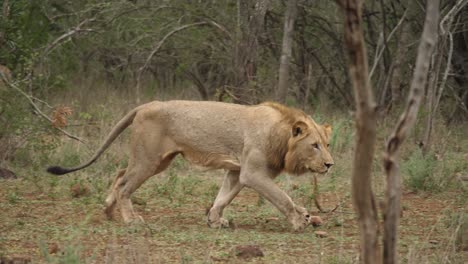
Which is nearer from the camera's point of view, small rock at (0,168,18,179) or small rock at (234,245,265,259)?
small rock at (234,245,265,259)

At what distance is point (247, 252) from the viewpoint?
580 centimetres

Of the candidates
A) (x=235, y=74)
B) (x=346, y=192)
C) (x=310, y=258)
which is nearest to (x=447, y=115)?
(x=235, y=74)

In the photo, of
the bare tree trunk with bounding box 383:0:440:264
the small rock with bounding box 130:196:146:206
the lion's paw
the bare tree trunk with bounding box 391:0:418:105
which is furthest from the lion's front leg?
the bare tree trunk with bounding box 391:0:418:105

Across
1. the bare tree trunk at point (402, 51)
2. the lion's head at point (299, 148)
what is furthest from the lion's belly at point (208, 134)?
the bare tree trunk at point (402, 51)

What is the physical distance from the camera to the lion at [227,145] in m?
7.20

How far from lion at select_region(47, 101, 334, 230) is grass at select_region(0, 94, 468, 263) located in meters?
0.30

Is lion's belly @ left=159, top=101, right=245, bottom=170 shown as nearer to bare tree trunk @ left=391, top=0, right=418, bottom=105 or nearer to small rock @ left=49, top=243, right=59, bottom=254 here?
small rock @ left=49, top=243, right=59, bottom=254

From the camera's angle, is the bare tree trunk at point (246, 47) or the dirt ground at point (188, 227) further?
the bare tree trunk at point (246, 47)

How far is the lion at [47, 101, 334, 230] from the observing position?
23.6 ft

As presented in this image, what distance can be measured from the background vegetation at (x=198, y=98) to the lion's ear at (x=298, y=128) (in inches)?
28.7

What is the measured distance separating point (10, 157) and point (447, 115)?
21.8 ft

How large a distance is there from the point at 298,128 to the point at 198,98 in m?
8.06

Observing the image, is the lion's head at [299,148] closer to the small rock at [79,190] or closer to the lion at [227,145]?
the lion at [227,145]

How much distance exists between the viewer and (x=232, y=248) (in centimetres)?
596
